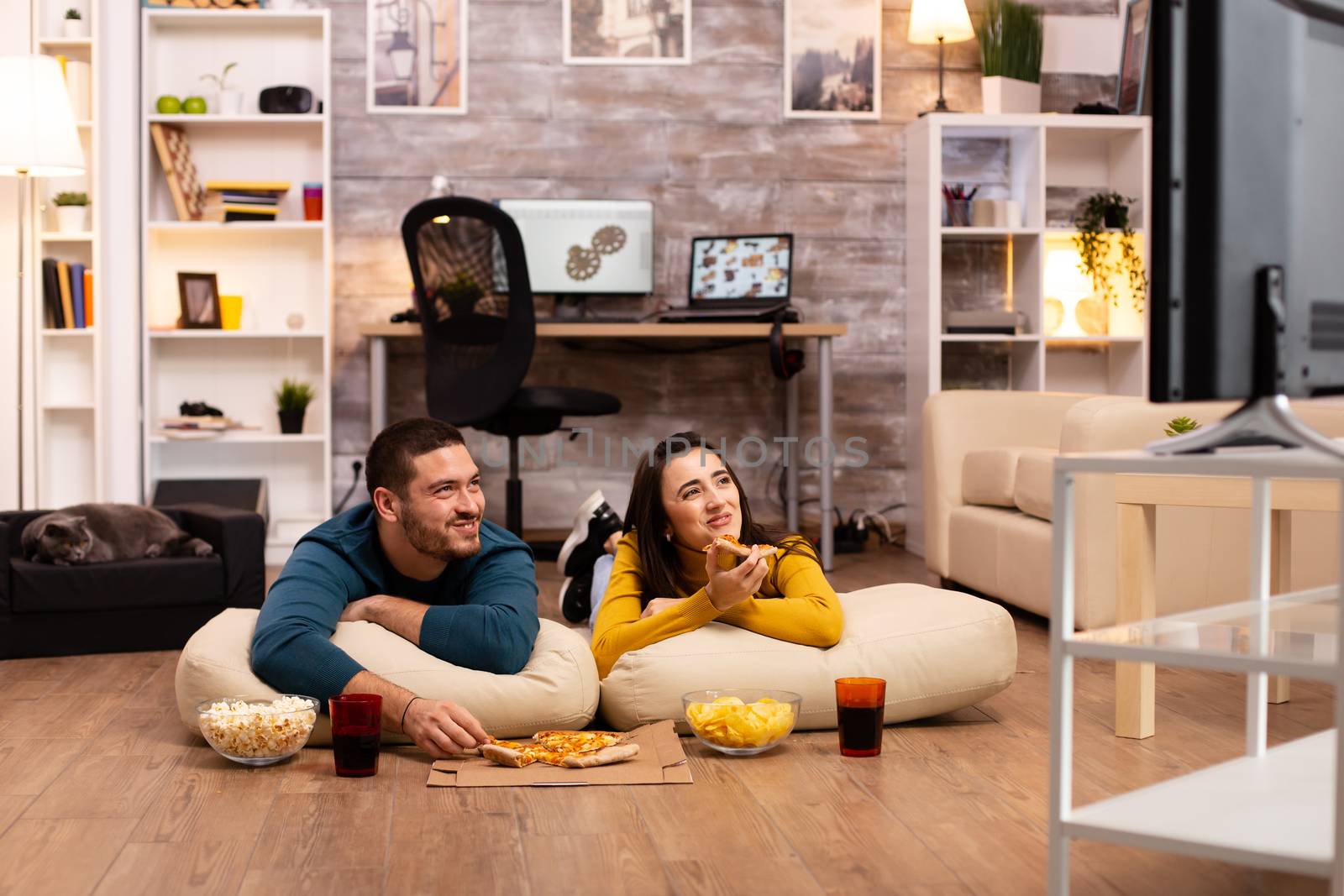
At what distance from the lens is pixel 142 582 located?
3.51m

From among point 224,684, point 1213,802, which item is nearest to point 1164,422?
point 1213,802

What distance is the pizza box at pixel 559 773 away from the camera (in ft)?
7.21

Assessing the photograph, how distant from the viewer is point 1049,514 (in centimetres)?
371

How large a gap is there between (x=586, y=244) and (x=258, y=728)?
3503mm

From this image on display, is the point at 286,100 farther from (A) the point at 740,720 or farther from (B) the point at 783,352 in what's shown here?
(A) the point at 740,720

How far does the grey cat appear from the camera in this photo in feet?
11.3

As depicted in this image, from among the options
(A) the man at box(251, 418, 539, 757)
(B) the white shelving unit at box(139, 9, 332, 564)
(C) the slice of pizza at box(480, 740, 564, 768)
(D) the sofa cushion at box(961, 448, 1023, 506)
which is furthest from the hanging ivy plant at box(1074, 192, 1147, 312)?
(C) the slice of pizza at box(480, 740, 564, 768)

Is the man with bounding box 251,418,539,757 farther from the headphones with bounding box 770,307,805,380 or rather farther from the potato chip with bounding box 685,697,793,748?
the headphones with bounding box 770,307,805,380

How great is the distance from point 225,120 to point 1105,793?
14.2 ft

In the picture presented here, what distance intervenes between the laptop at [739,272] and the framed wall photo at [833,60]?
0.64m

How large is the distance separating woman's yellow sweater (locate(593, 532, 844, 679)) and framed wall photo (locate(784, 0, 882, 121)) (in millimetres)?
3337

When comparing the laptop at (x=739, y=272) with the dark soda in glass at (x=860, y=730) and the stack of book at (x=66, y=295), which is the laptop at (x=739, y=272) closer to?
the stack of book at (x=66, y=295)

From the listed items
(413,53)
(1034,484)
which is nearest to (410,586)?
(1034,484)

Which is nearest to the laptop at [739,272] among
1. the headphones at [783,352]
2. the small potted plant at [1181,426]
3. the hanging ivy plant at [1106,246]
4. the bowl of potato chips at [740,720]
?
the headphones at [783,352]
